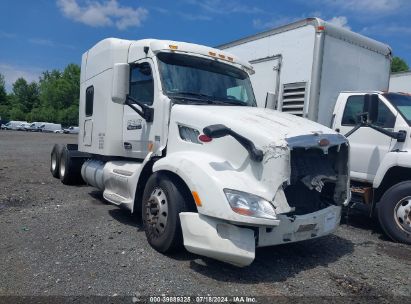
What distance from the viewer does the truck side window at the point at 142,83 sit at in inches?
233

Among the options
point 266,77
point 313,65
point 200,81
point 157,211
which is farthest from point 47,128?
point 157,211

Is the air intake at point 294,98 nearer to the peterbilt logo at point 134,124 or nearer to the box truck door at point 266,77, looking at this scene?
the box truck door at point 266,77

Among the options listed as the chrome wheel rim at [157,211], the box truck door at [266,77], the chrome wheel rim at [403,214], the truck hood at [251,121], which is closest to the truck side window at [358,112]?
the chrome wheel rim at [403,214]

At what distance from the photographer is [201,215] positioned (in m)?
4.29

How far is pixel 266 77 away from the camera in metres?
8.34

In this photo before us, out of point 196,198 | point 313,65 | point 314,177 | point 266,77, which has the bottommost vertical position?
point 196,198

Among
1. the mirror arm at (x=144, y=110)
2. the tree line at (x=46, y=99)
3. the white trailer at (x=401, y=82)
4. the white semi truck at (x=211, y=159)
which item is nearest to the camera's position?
the white semi truck at (x=211, y=159)

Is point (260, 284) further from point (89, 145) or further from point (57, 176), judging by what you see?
point (57, 176)

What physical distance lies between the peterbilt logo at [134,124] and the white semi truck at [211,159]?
0.05ft

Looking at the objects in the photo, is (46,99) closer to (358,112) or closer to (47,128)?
(47,128)

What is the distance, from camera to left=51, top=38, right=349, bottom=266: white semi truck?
4.18 meters

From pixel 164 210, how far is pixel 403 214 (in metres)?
3.61

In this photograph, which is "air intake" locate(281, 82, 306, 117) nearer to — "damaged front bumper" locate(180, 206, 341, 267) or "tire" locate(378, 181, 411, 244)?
"tire" locate(378, 181, 411, 244)

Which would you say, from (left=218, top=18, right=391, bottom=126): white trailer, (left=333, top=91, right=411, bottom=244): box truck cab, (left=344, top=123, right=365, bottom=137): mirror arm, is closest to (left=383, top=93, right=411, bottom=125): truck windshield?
(left=333, top=91, right=411, bottom=244): box truck cab
